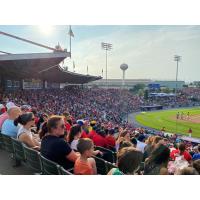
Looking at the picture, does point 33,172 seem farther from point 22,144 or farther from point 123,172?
point 123,172

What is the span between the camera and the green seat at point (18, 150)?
215 inches

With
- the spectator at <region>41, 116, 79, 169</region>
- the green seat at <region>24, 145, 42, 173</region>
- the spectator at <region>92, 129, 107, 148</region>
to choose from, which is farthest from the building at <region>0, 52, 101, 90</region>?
the spectator at <region>41, 116, 79, 169</region>

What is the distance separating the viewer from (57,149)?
14.1 ft

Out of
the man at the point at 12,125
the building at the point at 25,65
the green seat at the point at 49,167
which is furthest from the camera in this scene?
the building at the point at 25,65

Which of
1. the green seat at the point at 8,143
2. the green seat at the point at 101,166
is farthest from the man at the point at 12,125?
the green seat at the point at 101,166

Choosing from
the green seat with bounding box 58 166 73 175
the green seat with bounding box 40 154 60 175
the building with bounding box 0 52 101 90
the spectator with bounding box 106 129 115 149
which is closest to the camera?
the green seat with bounding box 58 166 73 175

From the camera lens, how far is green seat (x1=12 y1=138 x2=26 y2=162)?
5.45 m

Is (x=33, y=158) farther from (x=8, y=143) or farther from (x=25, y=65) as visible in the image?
(x=25, y=65)

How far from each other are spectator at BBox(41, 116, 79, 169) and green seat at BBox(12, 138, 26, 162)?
108 centimetres

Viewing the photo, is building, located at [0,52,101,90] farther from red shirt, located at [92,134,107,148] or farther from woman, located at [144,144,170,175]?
woman, located at [144,144,170,175]

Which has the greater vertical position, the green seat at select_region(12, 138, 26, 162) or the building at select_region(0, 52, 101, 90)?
the building at select_region(0, 52, 101, 90)

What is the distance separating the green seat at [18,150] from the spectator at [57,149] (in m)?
1.08

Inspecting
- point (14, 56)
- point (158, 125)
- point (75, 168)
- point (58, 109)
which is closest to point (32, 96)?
point (58, 109)

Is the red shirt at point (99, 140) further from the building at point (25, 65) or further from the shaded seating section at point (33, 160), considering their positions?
the building at point (25, 65)
